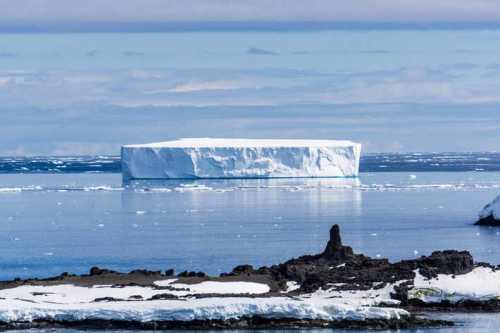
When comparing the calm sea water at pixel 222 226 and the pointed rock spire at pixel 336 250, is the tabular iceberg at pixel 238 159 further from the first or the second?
the pointed rock spire at pixel 336 250

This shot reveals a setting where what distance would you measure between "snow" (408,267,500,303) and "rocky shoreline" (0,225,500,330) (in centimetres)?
2

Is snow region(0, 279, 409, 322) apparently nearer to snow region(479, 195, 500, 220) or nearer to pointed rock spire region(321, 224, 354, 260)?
pointed rock spire region(321, 224, 354, 260)

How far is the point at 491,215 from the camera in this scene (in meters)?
57.6

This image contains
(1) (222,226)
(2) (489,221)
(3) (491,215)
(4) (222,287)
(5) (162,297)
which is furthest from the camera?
(1) (222,226)

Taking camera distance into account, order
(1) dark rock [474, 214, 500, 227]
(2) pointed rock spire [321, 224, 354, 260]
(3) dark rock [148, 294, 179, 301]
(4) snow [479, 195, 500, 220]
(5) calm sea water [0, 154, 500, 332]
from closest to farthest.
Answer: (3) dark rock [148, 294, 179, 301]
(2) pointed rock spire [321, 224, 354, 260]
(5) calm sea water [0, 154, 500, 332]
(4) snow [479, 195, 500, 220]
(1) dark rock [474, 214, 500, 227]

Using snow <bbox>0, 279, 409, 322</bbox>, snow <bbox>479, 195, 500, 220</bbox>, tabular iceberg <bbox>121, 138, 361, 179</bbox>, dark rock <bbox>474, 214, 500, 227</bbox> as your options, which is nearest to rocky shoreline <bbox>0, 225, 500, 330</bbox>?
snow <bbox>0, 279, 409, 322</bbox>

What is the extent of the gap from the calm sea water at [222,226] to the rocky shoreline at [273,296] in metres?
1.49

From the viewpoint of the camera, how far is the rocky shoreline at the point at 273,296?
25422 millimetres

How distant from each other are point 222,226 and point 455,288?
31825 millimetres

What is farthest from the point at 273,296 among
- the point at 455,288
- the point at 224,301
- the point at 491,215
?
the point at 491,215

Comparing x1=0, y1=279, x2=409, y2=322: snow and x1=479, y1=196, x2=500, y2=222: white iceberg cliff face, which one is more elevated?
x1=479, y1=196, x2=500, y2=222: white iceberg cliff face

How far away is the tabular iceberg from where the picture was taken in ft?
327

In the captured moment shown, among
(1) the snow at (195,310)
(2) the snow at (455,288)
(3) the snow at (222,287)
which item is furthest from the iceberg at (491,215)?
(1) the snow at (195,310)

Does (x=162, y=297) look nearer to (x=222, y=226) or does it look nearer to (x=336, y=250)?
(x=336, y=250)
